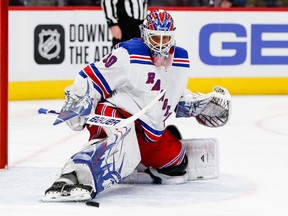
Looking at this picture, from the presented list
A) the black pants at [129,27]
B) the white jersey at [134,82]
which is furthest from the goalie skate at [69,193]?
the black pants at [129,27]

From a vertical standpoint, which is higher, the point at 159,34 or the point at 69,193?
the point at 159,34

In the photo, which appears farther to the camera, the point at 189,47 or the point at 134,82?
the point at 189,47

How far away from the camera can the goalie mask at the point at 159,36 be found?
421 cm

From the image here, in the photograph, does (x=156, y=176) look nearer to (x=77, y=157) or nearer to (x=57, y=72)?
(x=77, y=157)

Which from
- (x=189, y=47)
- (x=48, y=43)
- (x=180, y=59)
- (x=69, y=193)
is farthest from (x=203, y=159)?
(x=189, y=47)

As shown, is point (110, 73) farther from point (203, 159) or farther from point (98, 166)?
point (203, 159)

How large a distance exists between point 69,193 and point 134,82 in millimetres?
585

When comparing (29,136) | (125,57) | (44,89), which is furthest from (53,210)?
(44,89)

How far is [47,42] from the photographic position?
803cm

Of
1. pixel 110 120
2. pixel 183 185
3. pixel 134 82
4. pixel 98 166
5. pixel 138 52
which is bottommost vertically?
pixel 183 185

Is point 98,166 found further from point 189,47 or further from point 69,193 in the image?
point 189,47

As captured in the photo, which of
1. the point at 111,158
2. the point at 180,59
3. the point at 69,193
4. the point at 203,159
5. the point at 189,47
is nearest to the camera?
the point at 69,193

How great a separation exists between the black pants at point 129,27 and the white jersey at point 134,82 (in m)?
2.00

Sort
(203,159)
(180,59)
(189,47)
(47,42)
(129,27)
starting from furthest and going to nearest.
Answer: (189,47)
(47,42)
(129,27)
(203,159)
(180,59)
